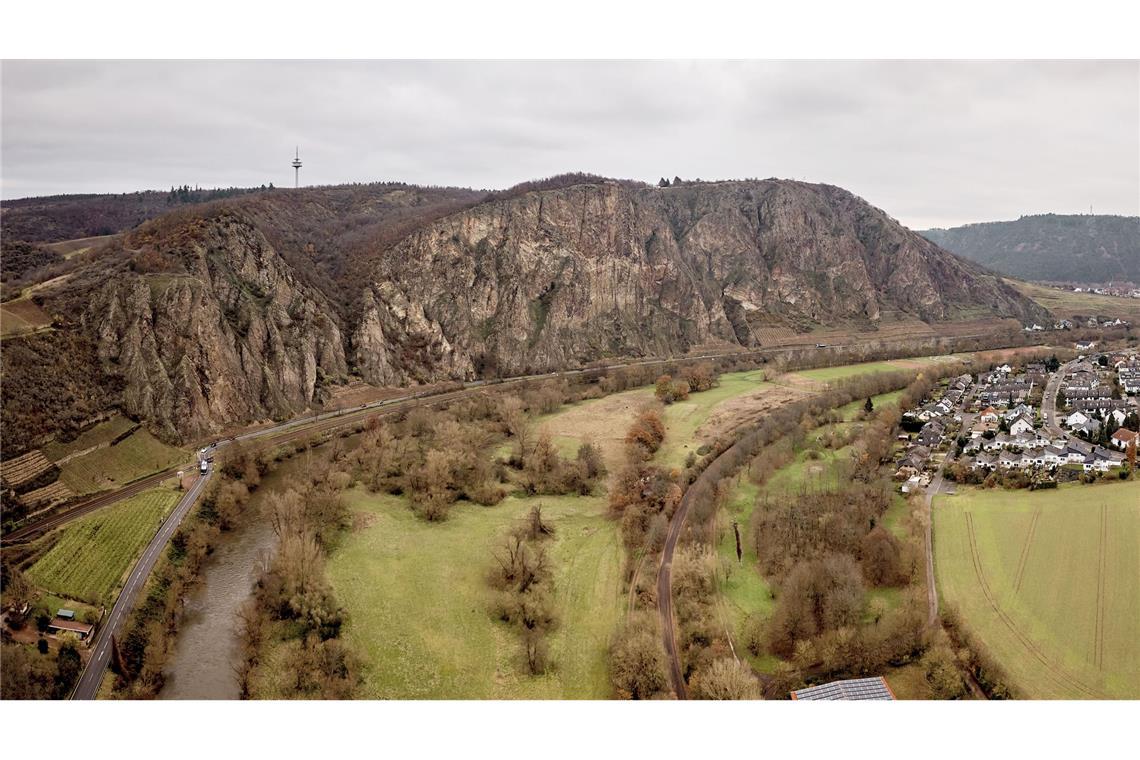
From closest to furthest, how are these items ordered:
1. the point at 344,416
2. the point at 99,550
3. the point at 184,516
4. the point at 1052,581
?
the point at 1052,581
the point at 99,550
the point at 184,516
the point at 344,416

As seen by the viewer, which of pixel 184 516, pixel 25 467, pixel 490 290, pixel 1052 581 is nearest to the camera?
pixel 1052 581

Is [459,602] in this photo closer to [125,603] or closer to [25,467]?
[125,603]

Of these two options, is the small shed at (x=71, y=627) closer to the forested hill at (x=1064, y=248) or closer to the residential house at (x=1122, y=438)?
the residential house at (x=1122, y=438)

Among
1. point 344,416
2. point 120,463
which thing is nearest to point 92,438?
point 120,463

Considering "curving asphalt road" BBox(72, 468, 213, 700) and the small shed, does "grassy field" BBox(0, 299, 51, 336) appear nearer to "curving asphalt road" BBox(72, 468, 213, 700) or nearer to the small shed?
"curving asphalt road" BBox(72, 468, 213, 700)

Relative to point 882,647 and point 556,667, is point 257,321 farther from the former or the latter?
point 882,647

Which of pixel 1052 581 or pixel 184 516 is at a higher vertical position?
pixel 184 516

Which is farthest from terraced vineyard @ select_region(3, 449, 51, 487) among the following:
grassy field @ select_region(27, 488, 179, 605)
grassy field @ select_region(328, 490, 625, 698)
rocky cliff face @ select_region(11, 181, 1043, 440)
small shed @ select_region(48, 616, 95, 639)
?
grassy field @ select_region(328, 490, 625, 698)
